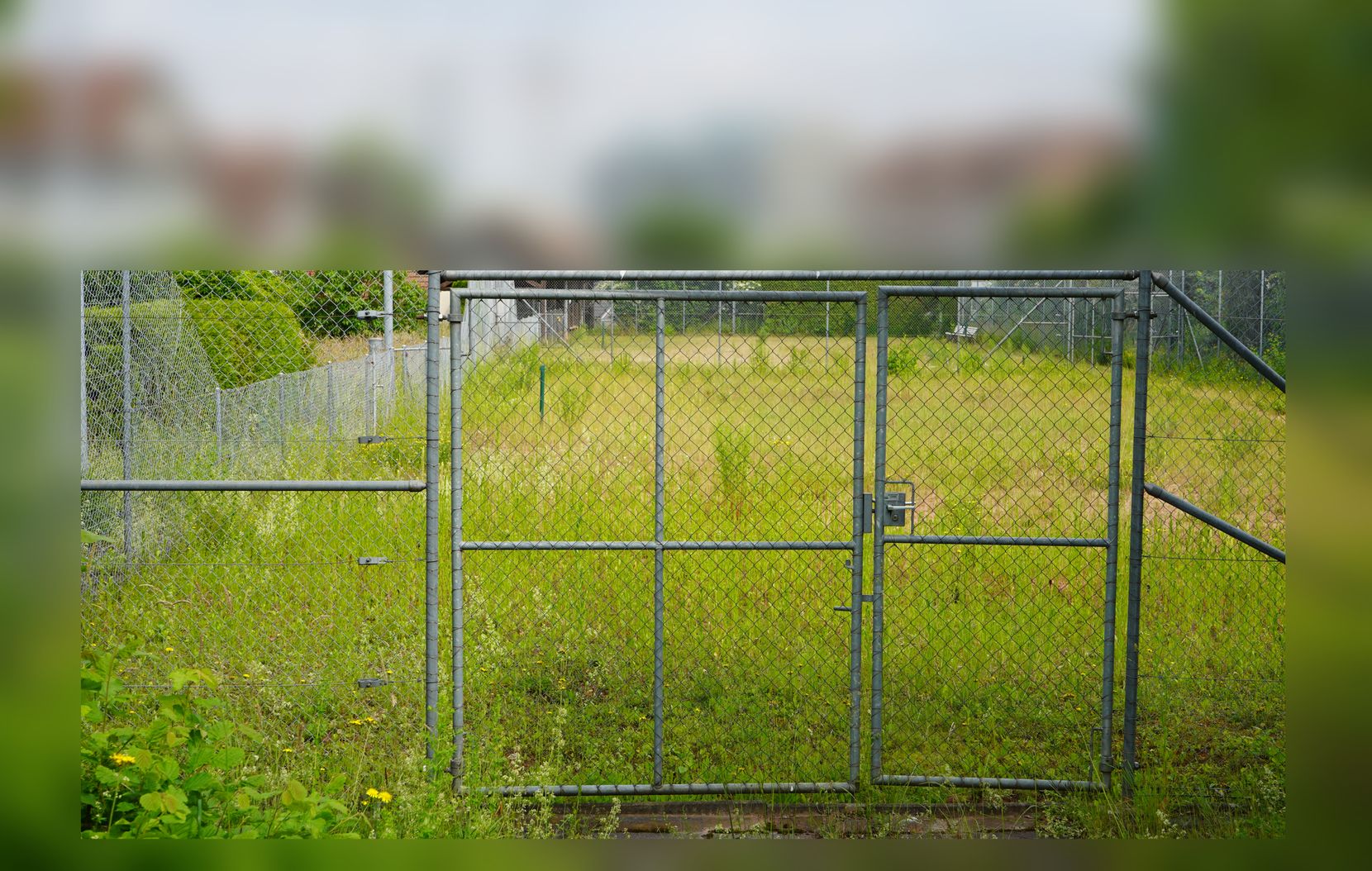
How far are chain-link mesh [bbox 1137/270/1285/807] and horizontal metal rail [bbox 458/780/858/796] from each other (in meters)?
1.54

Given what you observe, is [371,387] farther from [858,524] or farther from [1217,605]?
[1217,605]

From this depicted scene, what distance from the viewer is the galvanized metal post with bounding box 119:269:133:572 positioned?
20.7 feet

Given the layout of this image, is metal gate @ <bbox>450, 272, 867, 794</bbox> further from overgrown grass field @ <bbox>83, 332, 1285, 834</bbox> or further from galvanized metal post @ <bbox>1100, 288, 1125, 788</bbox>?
galvanized metal post @ <bbox>1100, 288, 1125, 788</bbox>

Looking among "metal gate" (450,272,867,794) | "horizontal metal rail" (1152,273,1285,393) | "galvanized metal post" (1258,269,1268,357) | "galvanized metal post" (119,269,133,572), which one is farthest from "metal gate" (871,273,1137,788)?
"galvanized metal post" (119,269,133,572)

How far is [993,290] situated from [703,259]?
149 inches

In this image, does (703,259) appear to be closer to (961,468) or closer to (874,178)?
(874,178)

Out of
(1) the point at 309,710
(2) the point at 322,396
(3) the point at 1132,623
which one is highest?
(2) the point at 322,396

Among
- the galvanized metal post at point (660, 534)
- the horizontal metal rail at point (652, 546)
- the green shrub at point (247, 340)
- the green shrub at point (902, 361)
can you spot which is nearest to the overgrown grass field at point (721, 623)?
the green shrub at point (902, 361)

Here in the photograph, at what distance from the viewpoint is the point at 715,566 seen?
22.6ft

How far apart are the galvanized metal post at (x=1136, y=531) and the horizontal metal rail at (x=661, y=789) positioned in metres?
1.32

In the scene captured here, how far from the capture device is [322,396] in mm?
10781

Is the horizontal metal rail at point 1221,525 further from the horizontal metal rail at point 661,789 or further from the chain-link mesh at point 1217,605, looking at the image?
the horizontal metal rail at point 661,789
